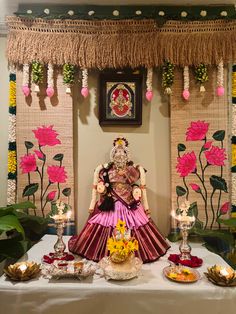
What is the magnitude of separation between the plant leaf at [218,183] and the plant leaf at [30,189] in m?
1.06

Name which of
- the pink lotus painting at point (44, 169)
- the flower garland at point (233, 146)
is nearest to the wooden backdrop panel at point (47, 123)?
the pink lotus painting at point (44, 169)

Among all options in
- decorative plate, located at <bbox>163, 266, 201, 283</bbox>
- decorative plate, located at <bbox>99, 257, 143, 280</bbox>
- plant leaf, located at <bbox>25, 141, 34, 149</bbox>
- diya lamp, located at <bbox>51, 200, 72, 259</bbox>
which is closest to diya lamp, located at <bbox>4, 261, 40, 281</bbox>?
diya lamp, located at <bbox>51, 200, 72, 259</bbox>

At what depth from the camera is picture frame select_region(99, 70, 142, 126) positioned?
6.25ft

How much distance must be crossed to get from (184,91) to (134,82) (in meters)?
0.30

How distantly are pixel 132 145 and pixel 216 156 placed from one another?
51 cm

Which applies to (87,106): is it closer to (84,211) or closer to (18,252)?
(84,211)

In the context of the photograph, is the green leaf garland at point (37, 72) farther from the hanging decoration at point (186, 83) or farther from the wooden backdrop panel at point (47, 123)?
the hanging decoration at point (186, 83)

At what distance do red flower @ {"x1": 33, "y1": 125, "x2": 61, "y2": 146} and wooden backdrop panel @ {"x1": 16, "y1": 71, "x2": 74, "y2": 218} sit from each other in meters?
0.02

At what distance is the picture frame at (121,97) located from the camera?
1904mm

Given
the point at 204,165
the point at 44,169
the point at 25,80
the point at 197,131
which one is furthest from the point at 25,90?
the point at 204,165

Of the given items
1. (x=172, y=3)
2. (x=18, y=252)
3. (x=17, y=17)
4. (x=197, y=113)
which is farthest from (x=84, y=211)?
(x=172, y=3)

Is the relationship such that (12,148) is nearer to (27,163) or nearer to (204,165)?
(27,163)

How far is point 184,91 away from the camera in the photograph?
1855mm

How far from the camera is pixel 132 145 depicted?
1.96 meters
